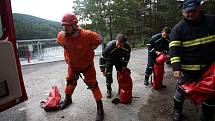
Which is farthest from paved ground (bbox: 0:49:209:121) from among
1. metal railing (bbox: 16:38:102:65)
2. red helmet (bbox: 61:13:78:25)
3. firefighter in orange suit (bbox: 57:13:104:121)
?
metal railing (bbox: 16:38:102:65)

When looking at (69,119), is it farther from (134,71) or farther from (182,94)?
(134,71)

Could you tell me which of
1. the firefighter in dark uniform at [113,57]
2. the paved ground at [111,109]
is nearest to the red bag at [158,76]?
the paved ground at [111,109]

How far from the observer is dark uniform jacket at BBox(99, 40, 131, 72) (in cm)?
502

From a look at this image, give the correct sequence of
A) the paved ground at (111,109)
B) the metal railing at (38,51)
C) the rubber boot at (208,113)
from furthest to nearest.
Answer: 1. the metal railing at (38,51)
2. the paved ground at (111,109)
3. the rubber boot at (208,113)

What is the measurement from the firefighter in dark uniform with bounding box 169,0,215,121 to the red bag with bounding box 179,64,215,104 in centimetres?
20

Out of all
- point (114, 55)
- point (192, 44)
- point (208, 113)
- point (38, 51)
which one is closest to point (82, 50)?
point (114, 55)

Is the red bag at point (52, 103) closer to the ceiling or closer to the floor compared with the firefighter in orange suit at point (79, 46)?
closer to the floor

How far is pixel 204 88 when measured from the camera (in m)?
3.15

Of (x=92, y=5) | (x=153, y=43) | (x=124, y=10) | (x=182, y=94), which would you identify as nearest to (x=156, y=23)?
(x=124, y=10)

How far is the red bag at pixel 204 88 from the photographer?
10.2 feet

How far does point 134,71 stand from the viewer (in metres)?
8.05

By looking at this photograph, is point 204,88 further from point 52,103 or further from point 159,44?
point 52,103

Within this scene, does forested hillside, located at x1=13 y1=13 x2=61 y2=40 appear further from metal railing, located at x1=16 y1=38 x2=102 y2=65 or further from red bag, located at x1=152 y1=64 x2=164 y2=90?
red bag, located at x1=152 y1=64 x2=164 y2=90

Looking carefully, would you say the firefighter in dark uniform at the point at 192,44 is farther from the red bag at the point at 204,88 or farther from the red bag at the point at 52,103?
the red bag at the point at 52,103
